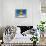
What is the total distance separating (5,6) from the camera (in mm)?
4316

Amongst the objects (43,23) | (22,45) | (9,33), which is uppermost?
(43,23)

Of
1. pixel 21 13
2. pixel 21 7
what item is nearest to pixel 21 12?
pixel 21 13

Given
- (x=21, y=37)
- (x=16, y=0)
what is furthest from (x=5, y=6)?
(x=21, y=37)

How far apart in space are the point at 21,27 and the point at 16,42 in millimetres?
497

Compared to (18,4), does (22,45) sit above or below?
below

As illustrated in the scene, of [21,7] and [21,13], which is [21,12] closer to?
[21,13]

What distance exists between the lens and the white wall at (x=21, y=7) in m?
4.27

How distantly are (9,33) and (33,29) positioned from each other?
775mm

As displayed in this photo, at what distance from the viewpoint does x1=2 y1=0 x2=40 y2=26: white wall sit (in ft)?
14.0

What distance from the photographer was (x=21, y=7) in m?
4.32

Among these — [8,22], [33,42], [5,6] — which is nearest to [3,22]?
[8,22]

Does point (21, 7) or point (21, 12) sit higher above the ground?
point (21, 7)

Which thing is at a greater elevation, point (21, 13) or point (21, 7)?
point (21, 7)

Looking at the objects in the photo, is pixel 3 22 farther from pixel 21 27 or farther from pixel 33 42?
pixel 33 42
